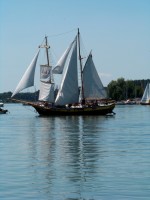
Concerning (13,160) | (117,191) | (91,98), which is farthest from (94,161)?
(91,98)

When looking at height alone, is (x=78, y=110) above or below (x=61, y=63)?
below

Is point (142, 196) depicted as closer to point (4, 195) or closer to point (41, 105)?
point (4, 195)

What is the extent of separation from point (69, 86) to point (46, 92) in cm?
502

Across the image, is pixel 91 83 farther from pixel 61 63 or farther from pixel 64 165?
pixel 64 165

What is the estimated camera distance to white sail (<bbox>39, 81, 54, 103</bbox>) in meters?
93.8

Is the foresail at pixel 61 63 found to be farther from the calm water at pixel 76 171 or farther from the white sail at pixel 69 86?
the calm water at pixel 76 171

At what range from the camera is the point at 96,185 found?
68.9ft

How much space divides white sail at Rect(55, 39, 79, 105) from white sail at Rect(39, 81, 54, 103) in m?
2.38

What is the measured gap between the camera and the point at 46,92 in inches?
3718

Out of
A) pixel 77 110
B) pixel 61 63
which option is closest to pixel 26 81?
pixel 61 63

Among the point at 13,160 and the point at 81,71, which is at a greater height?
the point at 81,71

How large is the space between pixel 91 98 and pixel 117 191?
235 ft

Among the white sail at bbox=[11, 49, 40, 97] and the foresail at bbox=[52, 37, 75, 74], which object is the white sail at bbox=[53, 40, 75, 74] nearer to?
the foresail at bbox=[52, 37, 75, 74]

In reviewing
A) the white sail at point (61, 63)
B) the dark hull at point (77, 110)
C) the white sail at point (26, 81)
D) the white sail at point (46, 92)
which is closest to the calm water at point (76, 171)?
the dark hull at point (77, 110)
